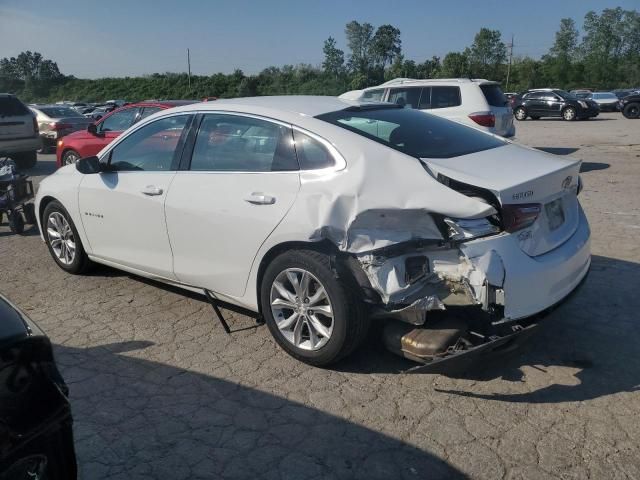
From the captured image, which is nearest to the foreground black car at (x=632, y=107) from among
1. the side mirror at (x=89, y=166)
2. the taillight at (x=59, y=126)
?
the taillight at (x=59, y=126)

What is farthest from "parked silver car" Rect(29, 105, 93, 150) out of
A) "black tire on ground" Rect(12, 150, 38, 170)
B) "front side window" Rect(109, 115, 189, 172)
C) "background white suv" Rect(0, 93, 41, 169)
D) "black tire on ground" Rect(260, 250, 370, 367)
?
"black tire on ground" Rect(260, 250, 370, 367)

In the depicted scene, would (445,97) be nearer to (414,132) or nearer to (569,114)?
(414,132)

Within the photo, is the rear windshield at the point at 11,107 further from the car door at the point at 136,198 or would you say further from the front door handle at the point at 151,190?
the front door handle at the point at 151,190

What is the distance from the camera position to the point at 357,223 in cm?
345

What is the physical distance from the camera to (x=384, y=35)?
94.1m

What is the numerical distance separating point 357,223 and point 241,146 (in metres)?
1.19

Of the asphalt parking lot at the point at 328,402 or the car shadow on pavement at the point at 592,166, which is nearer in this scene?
the asphalt parking lot at the point at 328,402

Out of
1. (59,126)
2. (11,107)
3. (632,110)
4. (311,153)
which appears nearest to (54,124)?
(59,126)

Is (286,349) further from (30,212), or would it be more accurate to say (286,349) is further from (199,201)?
(30,212)

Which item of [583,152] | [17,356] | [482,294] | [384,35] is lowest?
[583,152]

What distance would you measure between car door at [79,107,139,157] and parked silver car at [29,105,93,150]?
6.37 m

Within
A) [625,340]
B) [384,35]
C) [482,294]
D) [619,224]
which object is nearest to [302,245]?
[482,294]

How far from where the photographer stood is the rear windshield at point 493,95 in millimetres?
12078

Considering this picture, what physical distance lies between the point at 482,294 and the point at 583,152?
14180mm
